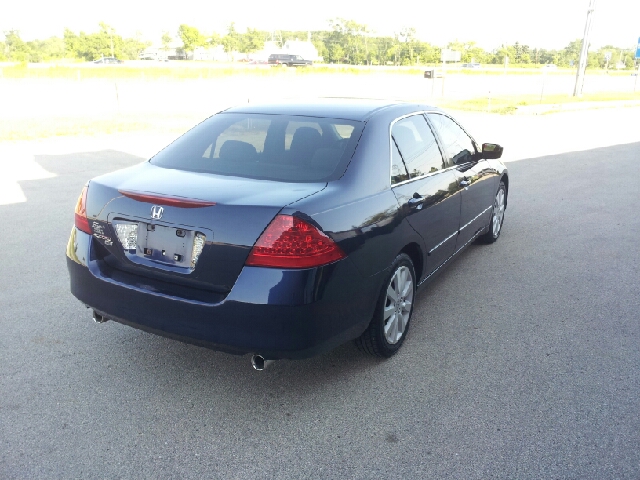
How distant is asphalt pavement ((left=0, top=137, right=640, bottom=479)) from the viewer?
2.79 meters

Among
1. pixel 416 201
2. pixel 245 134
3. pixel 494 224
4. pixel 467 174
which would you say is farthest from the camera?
pixel 494 224

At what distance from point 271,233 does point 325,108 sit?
161 cm

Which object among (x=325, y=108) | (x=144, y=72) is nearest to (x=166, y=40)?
(x=144, y=72)

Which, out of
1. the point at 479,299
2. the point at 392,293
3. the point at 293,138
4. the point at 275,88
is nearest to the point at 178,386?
the point at 392,293

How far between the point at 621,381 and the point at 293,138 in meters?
2.52

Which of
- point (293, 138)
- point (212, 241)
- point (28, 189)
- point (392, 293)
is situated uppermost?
point (293, 138)

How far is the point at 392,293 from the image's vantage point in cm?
373

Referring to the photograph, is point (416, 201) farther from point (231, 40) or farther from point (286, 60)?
point (231, 40)

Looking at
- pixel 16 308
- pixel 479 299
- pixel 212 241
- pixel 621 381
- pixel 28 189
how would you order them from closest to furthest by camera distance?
1. pixel 212 241
2. pixel 621 381
3. pixel 16 308
4. pixel 479 299
5. pixel 28 189

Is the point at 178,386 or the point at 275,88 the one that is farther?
the point at 275,88


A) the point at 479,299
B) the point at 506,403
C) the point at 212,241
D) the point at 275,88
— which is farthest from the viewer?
the point at 275,88

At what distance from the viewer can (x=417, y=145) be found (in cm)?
428

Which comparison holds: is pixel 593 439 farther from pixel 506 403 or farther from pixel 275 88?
pixel 275 88

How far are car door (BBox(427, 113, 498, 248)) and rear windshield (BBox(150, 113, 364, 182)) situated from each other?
1.25 meters
